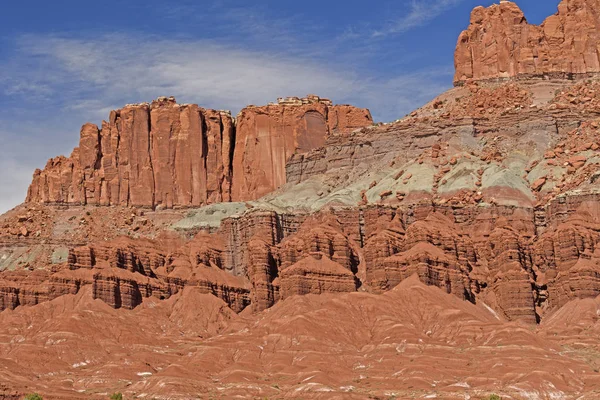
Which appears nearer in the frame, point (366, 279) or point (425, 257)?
point (425, 257)

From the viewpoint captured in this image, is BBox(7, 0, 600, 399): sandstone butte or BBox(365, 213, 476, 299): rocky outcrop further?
BBox(365, 213, 476, 299): rocky outcrop

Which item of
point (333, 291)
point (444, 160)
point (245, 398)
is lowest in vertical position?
point (245, 398)

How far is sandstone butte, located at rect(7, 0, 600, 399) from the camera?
133 metres

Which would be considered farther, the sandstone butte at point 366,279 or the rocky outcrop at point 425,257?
the rocky outcrop at point 425,257

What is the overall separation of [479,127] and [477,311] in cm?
4046

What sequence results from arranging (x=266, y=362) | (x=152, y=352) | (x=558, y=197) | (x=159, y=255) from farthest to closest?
1. (x=159, y=255)
2. (x=558, y=197)
3. (x=152, y=352)
4. (x=266, y=362)

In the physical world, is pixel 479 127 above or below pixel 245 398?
above

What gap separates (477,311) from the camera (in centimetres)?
15088

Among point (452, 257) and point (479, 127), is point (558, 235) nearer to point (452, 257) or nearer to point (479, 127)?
point (452, 257)

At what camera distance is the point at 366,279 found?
160375 mm

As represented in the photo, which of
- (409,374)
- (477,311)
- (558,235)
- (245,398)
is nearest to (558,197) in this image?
(558,235)

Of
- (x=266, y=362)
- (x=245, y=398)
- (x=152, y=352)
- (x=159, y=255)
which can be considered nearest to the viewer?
(x=245, y=398)

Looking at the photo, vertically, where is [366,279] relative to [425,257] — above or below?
below

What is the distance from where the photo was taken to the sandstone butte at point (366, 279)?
436ft
